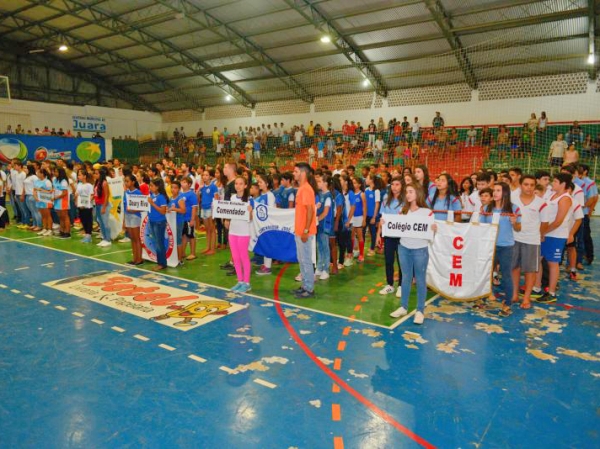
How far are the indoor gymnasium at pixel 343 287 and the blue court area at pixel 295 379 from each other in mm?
26

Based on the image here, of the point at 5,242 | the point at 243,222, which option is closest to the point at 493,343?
the point at 243,222

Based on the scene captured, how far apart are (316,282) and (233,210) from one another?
2092 mm

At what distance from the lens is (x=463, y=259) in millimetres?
6246

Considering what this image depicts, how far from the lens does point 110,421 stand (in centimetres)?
349

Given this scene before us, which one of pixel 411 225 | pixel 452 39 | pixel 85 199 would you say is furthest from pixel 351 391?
pixel 452 39

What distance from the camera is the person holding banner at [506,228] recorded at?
5.82m

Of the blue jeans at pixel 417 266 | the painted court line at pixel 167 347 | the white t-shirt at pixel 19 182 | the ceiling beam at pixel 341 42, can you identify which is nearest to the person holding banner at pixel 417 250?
the blue jeans at pixel 417 266

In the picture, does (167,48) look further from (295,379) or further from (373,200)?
(295,379)

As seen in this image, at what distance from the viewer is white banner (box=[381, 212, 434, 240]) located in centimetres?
533

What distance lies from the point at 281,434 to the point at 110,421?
1455 millimetres

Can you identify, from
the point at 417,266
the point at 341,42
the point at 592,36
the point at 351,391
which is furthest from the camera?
the point at 341,42

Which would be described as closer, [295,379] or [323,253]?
[295,379]

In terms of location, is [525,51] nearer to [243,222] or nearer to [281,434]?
[243,222]

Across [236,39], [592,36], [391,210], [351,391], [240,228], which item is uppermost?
[236,39]
